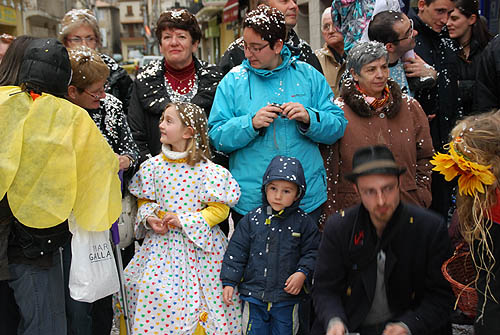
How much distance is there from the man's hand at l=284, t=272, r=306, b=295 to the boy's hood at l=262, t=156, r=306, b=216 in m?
0.37

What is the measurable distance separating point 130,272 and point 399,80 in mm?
2338

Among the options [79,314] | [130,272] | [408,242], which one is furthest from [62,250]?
[408,242]

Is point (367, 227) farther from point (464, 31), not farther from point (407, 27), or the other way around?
point (464, 31)

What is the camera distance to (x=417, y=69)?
3938 mm

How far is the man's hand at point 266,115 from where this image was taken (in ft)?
10.4

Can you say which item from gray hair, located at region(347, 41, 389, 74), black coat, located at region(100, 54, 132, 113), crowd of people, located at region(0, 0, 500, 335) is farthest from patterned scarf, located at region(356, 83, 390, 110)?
black coat, located at region(100, 54, 132, 113)

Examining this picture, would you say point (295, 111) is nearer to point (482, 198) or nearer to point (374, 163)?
point (374, 163)

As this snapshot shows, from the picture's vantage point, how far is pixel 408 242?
2459mm

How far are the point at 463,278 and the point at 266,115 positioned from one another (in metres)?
1.39

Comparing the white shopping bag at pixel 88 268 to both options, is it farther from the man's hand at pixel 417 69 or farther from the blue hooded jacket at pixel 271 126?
the man's hand at pixel 417 69

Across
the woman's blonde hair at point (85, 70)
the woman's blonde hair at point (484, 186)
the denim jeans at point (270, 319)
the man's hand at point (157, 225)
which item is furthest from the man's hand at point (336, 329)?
the woman's blonde hair at point (85, 70)

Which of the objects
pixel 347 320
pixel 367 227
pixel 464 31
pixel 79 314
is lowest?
pixel 79 314

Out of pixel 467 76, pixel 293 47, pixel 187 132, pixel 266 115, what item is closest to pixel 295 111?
pixel 266 115

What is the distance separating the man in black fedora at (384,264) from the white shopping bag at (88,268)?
1135 millimetres
